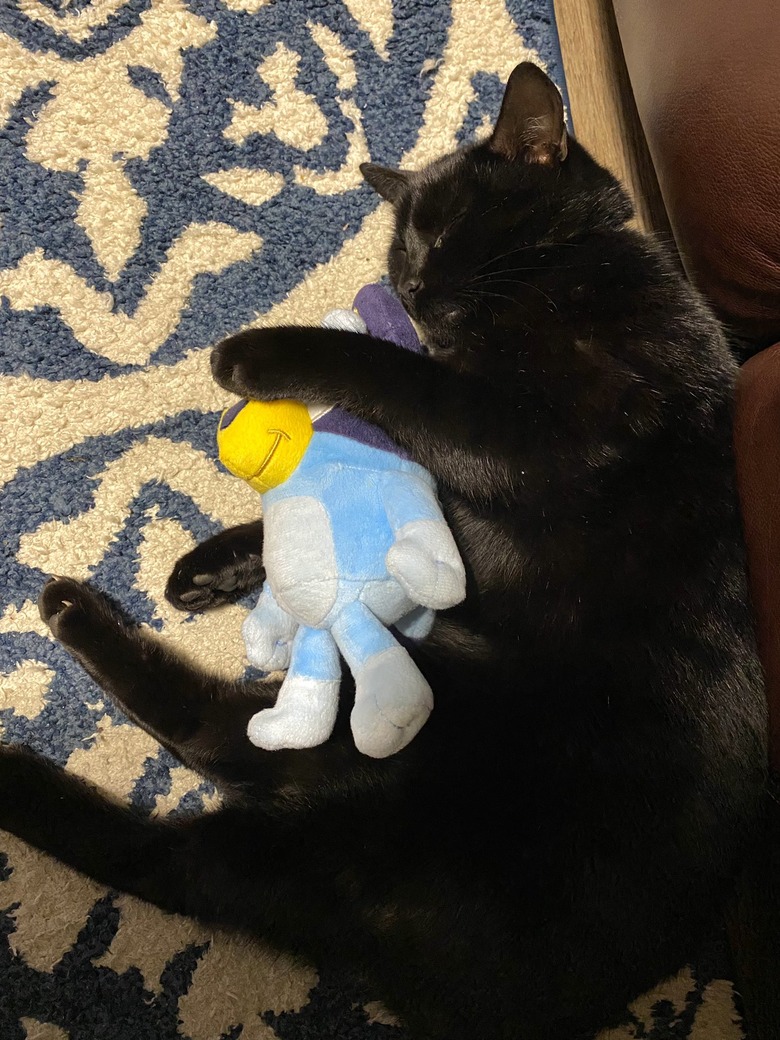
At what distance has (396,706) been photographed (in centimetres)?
82

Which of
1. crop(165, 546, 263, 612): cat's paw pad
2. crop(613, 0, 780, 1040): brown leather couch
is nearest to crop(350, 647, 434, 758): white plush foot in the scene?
crop(165, 546, 263, 612): cat's paw pad

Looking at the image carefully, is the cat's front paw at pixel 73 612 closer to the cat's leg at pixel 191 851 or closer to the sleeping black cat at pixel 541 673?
the cat's leg at pixel 191 851

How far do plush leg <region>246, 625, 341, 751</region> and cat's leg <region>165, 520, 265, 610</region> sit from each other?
29cm

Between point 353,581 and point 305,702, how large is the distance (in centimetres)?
15

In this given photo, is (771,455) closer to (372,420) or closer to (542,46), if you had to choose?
(372,420)

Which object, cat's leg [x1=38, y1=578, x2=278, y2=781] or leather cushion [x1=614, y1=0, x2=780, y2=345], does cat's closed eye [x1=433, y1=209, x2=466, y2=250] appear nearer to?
leather cushion [x1=614, y1=0, x2=780, y2=345]

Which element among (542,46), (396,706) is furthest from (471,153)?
(396,706)

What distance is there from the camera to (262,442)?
2.78 ft

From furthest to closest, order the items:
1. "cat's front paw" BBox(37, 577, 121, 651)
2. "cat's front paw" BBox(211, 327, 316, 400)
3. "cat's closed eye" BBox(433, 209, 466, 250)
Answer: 1. "cat's front paw" BBox(37, 577, 121, 651)
2. "cat's closed eye" BBox(433, 209, 466, 250)
3. "cat's front paw" BBox(211, 327, 316, 400)

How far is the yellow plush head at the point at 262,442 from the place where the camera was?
33.2 inches

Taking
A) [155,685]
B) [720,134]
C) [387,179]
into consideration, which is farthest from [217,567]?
[720,134]

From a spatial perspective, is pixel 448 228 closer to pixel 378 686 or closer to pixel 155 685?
pixel 378 686

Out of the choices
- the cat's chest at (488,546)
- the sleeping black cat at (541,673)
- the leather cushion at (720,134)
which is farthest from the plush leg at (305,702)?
the leather cushion at (720,134)

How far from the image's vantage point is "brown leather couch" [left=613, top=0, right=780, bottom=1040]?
2.62 ft
